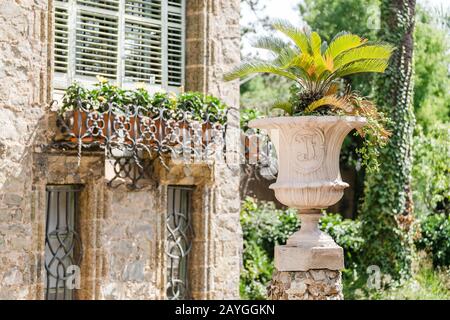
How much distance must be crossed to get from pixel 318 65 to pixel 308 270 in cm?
199

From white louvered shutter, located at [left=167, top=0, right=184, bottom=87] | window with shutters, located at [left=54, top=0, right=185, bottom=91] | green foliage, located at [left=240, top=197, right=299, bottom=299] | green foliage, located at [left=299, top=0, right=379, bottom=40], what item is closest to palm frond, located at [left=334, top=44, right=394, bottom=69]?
window with shutters, located at [left=54, top=0, right=185, bottom=91]

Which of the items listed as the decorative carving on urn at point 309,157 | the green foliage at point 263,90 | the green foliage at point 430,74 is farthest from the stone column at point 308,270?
the green foliage at point 263,90

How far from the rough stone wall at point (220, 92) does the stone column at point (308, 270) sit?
16.2 feet

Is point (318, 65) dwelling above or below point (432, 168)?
above

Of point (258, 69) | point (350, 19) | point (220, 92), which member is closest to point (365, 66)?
point (258, 69)

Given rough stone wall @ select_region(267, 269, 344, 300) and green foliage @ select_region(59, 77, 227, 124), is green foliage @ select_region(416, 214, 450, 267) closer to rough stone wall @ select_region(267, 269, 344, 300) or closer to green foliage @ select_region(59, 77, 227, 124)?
green foliage @ select_region(59, 77, 227, 124)

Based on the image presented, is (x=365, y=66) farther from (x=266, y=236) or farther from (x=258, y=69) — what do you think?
(x=266, y=236)

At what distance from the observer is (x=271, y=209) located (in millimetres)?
20016

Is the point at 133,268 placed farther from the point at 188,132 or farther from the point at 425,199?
the point at 425,199

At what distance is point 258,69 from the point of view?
10594 millimetres

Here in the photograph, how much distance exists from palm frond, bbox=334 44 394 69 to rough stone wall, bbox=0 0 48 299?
433 centimetres

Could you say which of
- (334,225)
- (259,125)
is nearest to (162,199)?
(259,125)

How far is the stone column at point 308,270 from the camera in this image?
9922 mm

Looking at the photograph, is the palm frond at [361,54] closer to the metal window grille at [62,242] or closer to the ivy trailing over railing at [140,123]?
the ivy trailing over railing at [140,123]
